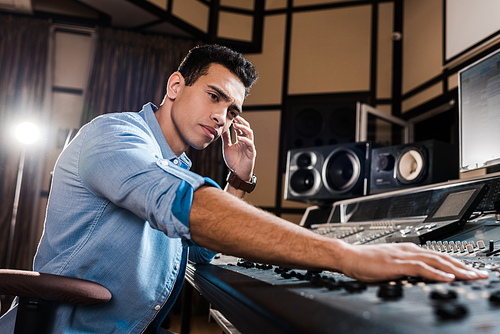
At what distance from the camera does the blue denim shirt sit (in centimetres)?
67

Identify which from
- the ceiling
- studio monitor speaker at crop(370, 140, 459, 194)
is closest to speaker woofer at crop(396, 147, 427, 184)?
studio monitor speaker at crop(370, 140, 459, 194)

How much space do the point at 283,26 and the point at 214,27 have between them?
0.77 m

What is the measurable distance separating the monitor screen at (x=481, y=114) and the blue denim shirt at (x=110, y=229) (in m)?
1.17

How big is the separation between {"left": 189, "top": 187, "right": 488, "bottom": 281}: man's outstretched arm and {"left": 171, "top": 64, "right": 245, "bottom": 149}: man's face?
22.8 inches

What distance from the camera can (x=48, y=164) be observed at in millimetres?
3832

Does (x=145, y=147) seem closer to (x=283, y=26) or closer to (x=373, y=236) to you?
(x=373, y=236)

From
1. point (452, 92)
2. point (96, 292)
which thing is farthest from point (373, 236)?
point (452, 92)

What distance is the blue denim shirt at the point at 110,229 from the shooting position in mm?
671

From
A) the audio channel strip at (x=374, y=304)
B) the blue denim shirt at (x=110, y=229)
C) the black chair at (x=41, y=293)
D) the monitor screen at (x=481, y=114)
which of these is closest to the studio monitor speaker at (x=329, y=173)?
the monitor screen at (x=481, y=114)

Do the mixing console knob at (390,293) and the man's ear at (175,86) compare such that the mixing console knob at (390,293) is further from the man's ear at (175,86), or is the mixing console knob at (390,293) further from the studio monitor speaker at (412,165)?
the studio monitor speaker at (412,165)

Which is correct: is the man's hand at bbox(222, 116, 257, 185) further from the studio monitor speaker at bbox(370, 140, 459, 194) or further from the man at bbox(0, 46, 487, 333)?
the studio monitor speaker at bbox(370, 140, 459, 194)

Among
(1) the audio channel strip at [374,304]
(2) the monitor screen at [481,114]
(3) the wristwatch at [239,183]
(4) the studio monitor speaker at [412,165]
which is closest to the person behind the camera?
(1) the audio channel strip at [374,304]

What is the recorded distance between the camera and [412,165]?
6.55 feet

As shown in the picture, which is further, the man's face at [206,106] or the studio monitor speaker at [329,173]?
the studio monitor speaker at [329,173]
